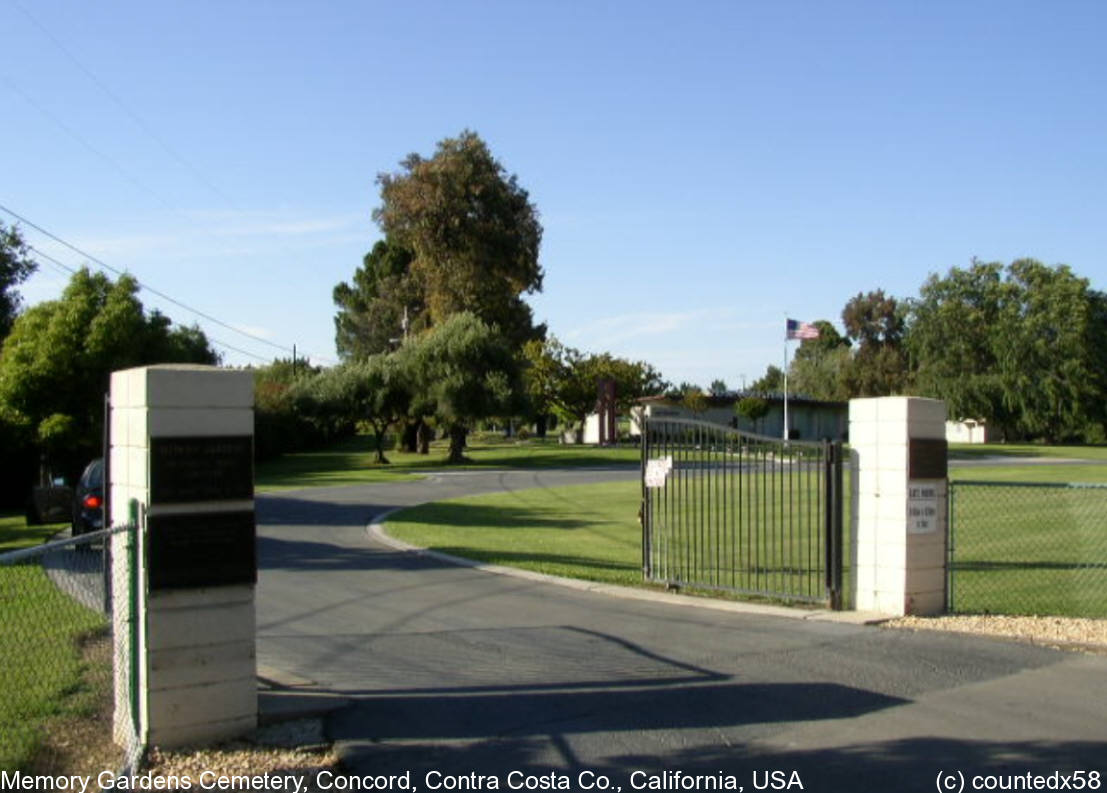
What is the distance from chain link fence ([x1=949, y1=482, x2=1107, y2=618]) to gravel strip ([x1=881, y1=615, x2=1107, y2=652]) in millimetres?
775

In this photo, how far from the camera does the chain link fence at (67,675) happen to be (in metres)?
5.91

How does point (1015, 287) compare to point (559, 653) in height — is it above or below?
above

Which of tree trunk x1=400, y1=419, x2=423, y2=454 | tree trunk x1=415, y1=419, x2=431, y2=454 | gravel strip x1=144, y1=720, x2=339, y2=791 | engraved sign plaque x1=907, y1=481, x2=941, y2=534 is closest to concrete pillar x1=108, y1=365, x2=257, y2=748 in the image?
gravel strip x1=144, y1=720, x2=339, y2=791

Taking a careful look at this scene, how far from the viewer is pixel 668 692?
7.41 meters

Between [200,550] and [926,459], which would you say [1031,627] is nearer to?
[926,459]

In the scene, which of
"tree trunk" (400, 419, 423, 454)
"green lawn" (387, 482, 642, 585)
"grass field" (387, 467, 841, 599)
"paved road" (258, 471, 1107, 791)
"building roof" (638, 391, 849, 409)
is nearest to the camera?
"paved road" (258, 471, 1107, 791)

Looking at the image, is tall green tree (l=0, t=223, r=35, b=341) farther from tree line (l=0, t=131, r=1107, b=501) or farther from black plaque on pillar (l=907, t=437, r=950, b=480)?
black plaque on pillar (l=907, t=437, r=950, b=480)

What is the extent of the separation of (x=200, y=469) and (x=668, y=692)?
346 centimetres

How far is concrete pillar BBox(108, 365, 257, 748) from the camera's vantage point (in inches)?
243

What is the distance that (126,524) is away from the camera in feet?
20.5

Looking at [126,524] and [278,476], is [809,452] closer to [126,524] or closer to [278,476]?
[126,524]

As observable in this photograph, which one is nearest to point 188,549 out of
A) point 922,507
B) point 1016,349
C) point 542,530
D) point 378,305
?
point 922,507

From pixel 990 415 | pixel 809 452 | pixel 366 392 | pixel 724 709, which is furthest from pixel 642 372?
pixel 724 709

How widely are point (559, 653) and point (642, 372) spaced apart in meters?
61.6
